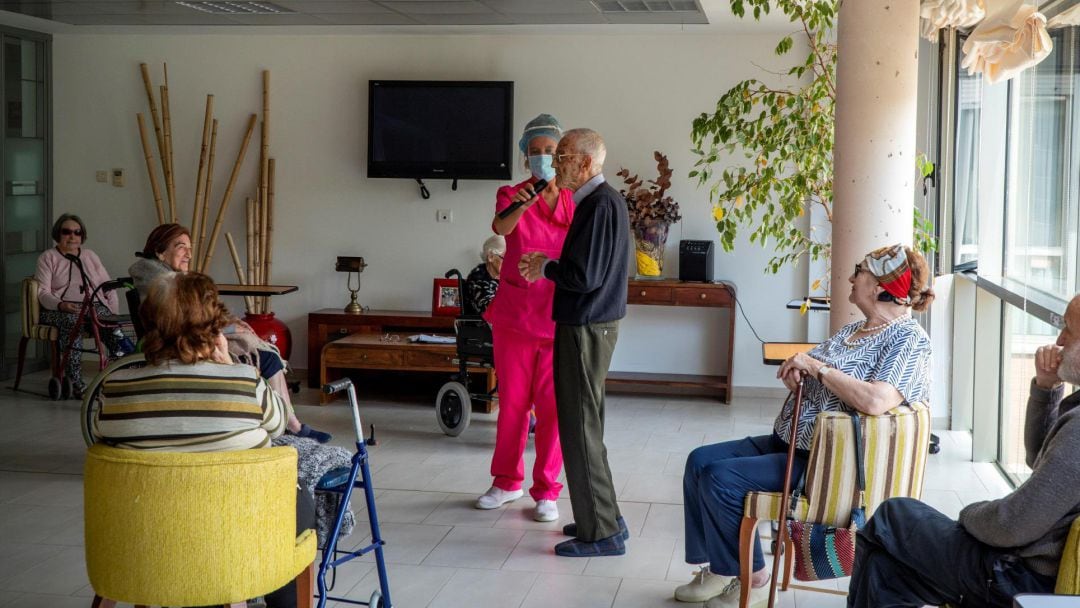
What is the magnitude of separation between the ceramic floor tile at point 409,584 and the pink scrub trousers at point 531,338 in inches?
29.5

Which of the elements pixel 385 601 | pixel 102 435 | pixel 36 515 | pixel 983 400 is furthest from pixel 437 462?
pixel 102 435

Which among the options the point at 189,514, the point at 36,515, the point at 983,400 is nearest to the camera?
the point at 189,514

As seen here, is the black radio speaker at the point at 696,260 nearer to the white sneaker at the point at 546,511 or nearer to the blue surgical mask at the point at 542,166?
the blue surgical mask at the point at 542,166

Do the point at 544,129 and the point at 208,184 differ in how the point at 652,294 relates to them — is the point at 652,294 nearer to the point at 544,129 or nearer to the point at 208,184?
the point at 544,129

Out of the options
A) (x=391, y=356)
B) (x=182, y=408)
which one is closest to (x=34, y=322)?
(x=391, y=356)

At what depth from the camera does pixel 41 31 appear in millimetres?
8750

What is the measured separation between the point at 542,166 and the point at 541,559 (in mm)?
1613

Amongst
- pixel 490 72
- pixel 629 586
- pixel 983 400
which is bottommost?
pixel 629 586

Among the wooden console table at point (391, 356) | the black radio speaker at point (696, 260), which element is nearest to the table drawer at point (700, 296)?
the black radio speaker at point (696, 260)

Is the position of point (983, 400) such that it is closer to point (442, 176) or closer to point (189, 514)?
point (442, 176)

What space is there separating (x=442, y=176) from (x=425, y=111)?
1.58ft

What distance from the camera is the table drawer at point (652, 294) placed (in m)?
7.79

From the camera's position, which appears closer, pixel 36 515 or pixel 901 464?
pixel 901 464

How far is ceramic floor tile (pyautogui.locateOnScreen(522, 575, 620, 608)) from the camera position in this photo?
394 cm
